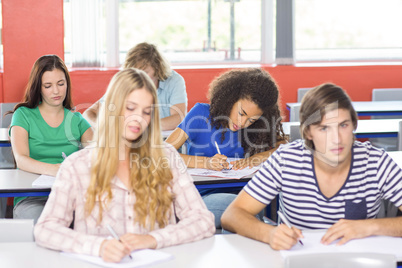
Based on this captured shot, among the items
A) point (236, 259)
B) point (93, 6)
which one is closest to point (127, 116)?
point (236, 259)

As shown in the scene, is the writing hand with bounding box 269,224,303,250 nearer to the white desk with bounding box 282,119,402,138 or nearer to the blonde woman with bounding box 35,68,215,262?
the blonde woman with bounding box 35,68,215,262

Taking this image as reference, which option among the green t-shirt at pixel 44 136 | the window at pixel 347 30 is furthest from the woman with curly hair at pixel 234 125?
the window at pixel 347 30

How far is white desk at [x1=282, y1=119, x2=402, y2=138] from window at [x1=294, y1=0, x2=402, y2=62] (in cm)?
212

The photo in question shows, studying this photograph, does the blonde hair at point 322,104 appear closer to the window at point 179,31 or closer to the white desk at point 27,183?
the white desk at point 27,183

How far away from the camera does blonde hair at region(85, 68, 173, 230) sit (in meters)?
2.06

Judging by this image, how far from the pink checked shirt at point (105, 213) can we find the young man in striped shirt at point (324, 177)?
0.15 metres

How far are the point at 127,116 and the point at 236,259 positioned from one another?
66 centimetres

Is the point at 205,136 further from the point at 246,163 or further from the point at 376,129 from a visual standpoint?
the point at 376,129

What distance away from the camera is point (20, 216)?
2.81 metres

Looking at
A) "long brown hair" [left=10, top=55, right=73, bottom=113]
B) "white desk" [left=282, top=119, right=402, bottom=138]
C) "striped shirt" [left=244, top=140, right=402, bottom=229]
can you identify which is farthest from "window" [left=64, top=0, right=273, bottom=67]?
"striped shirt" [left=244, top=140, right=402, bottom=229]

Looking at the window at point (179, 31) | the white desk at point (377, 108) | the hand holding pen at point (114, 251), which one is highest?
the window at point (179, 31)

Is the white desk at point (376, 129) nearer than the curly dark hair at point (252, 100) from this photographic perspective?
No

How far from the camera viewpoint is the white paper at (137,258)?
5.71ft

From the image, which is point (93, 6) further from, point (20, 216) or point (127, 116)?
point (127, 116)
